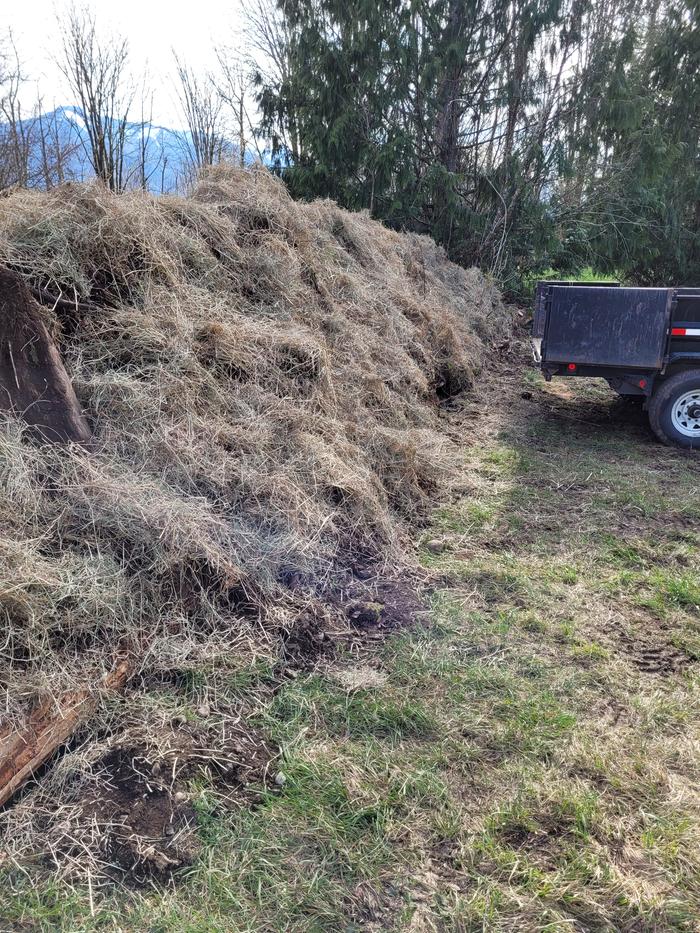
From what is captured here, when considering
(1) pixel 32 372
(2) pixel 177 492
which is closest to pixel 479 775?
(2) pixel 177 492

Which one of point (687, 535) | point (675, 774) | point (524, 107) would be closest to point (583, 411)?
point (687, 535)

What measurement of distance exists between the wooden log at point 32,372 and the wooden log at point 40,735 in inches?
59.9

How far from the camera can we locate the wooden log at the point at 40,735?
7.75ft

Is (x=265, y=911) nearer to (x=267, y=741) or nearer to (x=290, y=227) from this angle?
(x=267, y=741)

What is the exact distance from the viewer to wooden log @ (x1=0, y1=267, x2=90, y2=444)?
11.2ft

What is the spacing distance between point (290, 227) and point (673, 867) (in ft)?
19.6

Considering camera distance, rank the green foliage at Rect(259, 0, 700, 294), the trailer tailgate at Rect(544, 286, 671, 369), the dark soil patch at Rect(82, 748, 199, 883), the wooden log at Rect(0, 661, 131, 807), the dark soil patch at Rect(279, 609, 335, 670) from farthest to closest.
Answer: the green foliage at Rect(259, 0, 700, 294) < the trailer tailgate at Rect(544, 286, 671, 369) < the dark soil patch at Rect(279, 609, 335, 670) < the wooden log at Rect(0, 661, 131, 807) < the dark soil patch at Rect(82, 748, 199, 883)

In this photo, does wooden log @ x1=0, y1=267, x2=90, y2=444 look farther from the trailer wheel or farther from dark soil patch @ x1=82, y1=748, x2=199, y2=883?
the trailer wheel

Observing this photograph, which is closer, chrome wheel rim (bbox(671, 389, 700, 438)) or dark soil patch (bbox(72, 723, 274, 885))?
dark soil patch (bbox(72, 723, 274, 885))

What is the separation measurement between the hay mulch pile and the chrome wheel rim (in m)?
2.34

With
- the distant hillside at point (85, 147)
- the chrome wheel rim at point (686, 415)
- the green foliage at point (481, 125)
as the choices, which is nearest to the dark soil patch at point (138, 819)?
the chrome wheel rim at point (686, 415)

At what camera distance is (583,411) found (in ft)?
26.6

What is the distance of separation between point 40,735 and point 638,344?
5950 mm

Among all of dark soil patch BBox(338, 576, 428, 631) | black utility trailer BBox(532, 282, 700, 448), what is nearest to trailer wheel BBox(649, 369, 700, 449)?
black utility trailer BBox(532, 282, 700, 448)
